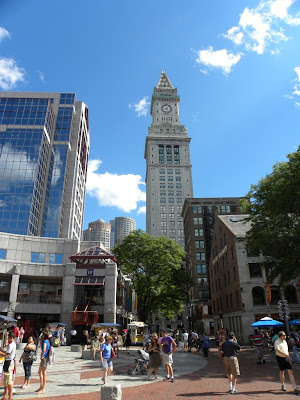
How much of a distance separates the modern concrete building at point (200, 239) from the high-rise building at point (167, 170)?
120 feet

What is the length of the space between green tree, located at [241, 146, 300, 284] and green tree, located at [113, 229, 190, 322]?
2359 cm

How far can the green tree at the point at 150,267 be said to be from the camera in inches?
1912

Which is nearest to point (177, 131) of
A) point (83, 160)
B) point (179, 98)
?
point (179, 98)

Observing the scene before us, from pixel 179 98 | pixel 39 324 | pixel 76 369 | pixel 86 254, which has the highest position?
pixel 179 98

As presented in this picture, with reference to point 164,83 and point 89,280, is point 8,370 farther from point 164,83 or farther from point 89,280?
point 164,83

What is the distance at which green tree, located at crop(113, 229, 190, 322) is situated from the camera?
159 feet

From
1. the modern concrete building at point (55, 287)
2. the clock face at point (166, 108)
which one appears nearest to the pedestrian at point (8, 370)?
the modern concrete building at point (55, 287)

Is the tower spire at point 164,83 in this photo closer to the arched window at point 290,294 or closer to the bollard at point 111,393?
the arched window at point 290,294

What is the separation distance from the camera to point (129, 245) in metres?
49.3

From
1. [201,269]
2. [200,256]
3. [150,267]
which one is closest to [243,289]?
[150,267]

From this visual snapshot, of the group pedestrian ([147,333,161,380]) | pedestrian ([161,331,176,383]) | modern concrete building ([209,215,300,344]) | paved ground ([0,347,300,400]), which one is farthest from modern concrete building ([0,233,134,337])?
pedestrian ([147,333,161,380])

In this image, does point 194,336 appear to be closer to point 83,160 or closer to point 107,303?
point 107,303

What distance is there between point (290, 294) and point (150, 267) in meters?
20.9

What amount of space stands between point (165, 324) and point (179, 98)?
114 meters
